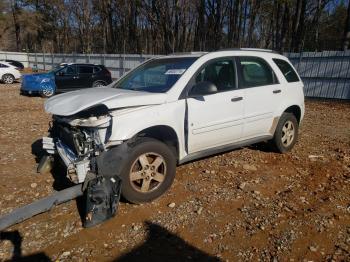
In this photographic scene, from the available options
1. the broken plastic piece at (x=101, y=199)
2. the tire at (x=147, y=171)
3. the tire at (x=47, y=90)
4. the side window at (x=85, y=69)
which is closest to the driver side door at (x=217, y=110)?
the tire at (x=147, y=171)

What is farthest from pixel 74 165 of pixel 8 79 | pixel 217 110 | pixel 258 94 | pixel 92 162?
pixel 8 79

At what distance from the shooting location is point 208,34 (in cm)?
2725

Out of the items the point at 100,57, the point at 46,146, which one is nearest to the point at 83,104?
the point at 46,146

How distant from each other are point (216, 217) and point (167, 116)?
135 centimetres

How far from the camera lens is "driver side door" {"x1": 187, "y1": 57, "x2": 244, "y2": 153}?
Answer: 167 inches

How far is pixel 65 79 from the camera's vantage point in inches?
580

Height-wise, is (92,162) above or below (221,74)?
Result: below

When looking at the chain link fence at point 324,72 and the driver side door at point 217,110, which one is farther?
the chain link fence at point 324,72

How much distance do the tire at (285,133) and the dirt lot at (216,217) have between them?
184 mm

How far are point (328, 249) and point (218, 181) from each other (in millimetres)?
1817

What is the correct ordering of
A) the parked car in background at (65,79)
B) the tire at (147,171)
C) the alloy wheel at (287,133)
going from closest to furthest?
1. the tire at (147,171)
2. the alloy wheel at (287,133)
3. the parked car in background at (65,79)

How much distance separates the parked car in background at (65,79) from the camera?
1375cm

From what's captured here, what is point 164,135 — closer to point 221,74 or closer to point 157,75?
point 157,75

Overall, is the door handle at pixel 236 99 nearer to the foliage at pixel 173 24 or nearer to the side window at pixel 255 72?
the side window at pixel 255 72
